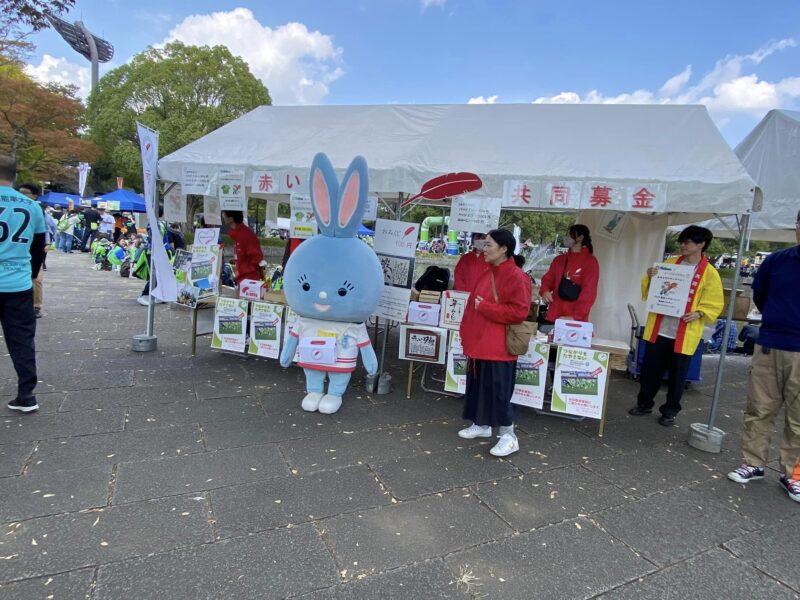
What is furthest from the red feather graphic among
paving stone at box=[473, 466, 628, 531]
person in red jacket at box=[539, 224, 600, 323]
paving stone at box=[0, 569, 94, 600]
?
paving stone at box=[0, 569, 94, 600]

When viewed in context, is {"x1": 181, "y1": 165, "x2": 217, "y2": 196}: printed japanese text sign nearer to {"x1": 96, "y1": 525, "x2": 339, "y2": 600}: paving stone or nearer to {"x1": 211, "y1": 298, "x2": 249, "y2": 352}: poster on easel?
{"x1": 211, "y1": 298, "x2": 249, "y2": 352}: poster on easel

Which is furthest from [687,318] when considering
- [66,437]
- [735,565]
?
[66,437]

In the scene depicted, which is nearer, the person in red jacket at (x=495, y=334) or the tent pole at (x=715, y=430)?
the person in red jacket at (x=495, y=334)

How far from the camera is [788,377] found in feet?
10.4

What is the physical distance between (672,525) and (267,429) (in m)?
2.93

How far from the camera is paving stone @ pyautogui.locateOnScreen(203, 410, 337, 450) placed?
354 cm

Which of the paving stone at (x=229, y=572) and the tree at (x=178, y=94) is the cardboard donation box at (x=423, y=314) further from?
the tree at (x=178, y=94)

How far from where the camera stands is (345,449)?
351 centimetres

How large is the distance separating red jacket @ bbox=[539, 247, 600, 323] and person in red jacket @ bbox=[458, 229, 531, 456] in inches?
65.3

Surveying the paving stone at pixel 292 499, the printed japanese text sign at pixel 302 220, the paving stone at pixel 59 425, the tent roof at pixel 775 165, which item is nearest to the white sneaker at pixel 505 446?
the paving stone at pixel 292 499

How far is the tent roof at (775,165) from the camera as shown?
571cm

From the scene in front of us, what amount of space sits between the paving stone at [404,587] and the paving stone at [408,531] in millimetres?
62

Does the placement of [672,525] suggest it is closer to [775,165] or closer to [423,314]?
[423,314]

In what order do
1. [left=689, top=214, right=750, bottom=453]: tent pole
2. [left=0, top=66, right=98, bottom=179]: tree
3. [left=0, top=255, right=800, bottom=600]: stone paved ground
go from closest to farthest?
[left=0, top=255, right=800, bottom=600]: stone paved ground
[left=689, top=214, right=750, bottom=453]: tent pole
[left=0, top=66, right=98, bottom=179]: tree
